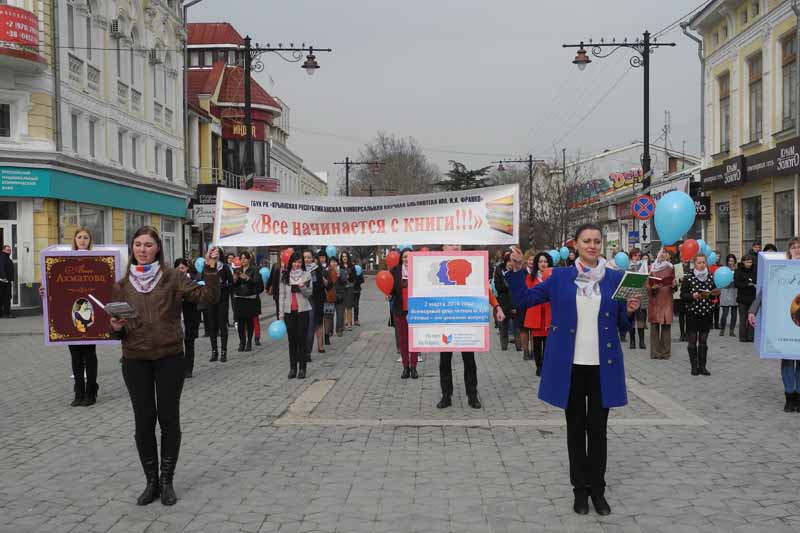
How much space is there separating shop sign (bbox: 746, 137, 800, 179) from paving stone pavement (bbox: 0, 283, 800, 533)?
44.0 feet

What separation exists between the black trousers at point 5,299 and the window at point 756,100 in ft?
77.4

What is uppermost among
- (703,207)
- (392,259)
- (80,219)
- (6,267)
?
(703,207)

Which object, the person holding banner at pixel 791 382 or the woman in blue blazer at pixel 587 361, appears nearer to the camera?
the woman in blue blazer at pixel 587 361

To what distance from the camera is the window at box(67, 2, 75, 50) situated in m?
25.6

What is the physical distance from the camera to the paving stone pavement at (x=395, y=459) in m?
5.17

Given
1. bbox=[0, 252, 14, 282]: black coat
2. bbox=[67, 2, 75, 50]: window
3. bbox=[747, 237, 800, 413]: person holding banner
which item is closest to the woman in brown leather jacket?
bbox=[747, 237, 800, 413]: person holding banner

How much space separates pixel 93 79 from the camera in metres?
27.5

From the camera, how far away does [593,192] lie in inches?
2253

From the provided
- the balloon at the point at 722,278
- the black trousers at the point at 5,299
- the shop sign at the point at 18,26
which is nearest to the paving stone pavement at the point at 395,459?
the balloon at the point at 722,278

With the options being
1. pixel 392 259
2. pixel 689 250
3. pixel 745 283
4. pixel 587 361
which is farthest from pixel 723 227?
pixel 587 361

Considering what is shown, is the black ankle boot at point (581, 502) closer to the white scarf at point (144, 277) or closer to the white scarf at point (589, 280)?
the white scarf at point (589, 280)

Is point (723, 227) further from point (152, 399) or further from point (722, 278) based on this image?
point (152, 399)

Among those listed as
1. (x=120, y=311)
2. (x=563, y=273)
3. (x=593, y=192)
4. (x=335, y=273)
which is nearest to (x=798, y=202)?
(x=335, y=273)

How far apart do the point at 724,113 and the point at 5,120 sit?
24.7 meters
